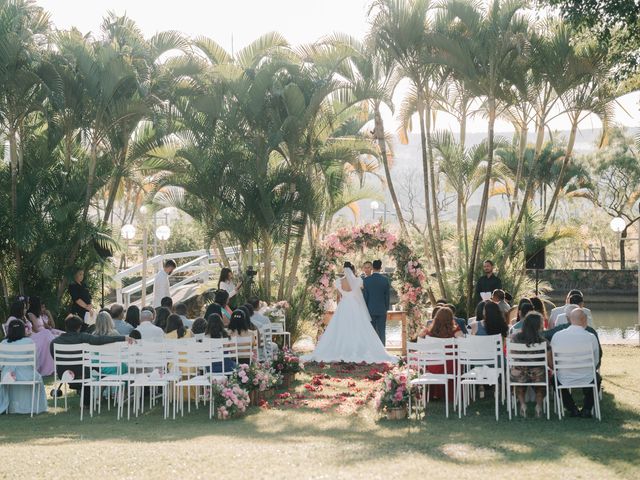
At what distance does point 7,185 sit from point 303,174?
5594mm

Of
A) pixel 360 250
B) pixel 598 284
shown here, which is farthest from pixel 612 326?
pixel 360 250

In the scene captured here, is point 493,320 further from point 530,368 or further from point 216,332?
point 216,332

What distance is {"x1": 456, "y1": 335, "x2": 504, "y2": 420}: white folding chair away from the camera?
34.6 ft

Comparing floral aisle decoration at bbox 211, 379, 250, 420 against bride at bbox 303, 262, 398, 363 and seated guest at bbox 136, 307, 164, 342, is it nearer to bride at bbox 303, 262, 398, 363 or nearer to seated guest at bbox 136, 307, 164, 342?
seated guest at bbox 136, 307, 164, 342

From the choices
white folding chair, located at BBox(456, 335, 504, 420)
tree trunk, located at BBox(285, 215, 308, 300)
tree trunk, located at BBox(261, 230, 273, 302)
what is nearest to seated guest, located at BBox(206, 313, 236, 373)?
white folding chair, located at BBox(456, 335, 504, 420)

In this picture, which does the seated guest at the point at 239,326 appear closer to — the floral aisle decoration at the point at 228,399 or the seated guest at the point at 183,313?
the seated guest at the point at 183,313

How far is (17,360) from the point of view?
11445mm

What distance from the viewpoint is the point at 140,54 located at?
18.0 metres

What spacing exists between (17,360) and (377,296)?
7161 mm

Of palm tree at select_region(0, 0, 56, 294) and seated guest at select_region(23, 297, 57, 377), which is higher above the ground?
palm tree at select_region(0, 0, 56, 294)

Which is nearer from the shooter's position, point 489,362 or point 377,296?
point 489,362

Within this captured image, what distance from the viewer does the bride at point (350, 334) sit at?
52.6ft

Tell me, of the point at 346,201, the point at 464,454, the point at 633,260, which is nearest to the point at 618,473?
the point at 464,454

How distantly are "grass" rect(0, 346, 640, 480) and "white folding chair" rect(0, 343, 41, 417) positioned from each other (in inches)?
17.7
